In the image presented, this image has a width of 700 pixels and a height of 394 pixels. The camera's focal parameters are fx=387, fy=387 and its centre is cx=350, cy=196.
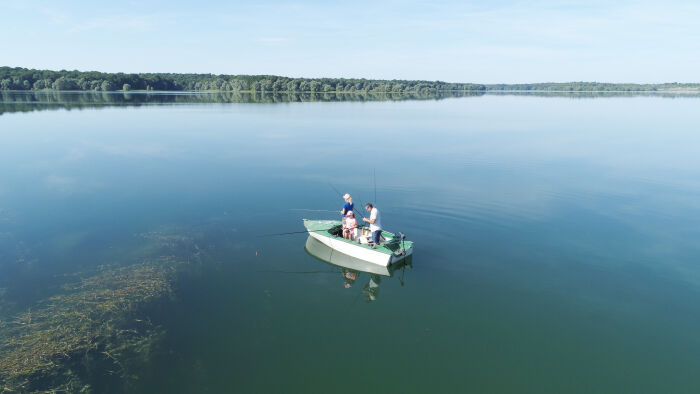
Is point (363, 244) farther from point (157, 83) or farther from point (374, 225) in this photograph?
point (157, 83)

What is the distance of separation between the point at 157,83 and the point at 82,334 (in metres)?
164

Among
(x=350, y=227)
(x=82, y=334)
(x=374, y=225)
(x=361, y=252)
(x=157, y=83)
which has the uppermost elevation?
(x=157, y=83)

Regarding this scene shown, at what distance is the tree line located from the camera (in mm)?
121000

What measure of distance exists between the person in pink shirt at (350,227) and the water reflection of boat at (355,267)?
746mm

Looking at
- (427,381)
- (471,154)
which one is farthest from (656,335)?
(471,154)

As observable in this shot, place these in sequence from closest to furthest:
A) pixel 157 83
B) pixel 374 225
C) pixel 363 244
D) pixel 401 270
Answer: pixel 401 270 < pixel 374 225 < pixel 363 244 < pixel 157 83

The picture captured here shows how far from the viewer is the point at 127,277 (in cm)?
1190

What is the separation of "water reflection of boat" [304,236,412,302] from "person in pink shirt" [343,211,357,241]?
746mm

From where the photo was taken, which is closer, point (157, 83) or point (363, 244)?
point (363, 244)

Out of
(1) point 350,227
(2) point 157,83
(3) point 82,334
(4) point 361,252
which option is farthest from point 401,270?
(2) point 157,83

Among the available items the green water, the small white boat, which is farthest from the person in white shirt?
the green water

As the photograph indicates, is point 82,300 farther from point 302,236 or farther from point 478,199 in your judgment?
point 478,199

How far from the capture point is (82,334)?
9.34 meters

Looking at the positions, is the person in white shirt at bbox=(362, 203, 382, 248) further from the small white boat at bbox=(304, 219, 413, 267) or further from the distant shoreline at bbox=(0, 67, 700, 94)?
the distant shoreline at bbox=(0, 67, 700, 94)
